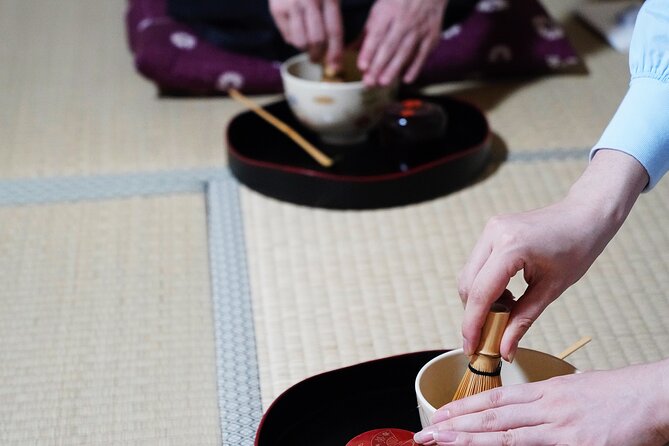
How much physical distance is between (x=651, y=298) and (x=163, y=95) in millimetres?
910

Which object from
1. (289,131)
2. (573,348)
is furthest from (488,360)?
(289,131)

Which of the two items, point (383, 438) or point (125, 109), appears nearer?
point (383, 438)

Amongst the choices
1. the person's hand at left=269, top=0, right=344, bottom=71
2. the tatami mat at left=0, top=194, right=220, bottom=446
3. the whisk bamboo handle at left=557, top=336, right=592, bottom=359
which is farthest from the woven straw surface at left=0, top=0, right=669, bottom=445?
the person's hand at left=269, top=0, right=344, bottom=71

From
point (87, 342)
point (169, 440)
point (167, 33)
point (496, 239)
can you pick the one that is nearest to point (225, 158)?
point (167, 33)

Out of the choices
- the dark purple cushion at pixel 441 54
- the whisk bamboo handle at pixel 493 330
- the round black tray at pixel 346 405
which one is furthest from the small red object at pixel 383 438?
the dark purple cushion at pixel 441 54

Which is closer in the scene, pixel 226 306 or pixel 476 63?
pixel 226 306

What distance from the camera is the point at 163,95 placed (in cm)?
163

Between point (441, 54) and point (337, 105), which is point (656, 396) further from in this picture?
point (441, 54)

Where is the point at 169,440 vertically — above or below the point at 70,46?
above

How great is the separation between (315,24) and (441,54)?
35 centimetres

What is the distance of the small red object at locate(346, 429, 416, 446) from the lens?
0.80 metres

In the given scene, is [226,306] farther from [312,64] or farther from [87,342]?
[312,64]

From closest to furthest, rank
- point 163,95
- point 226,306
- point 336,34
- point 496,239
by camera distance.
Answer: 1. point 496,239
2. point 226,306
3. point 336,34
4. point 163,95

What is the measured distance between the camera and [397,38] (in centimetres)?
139
